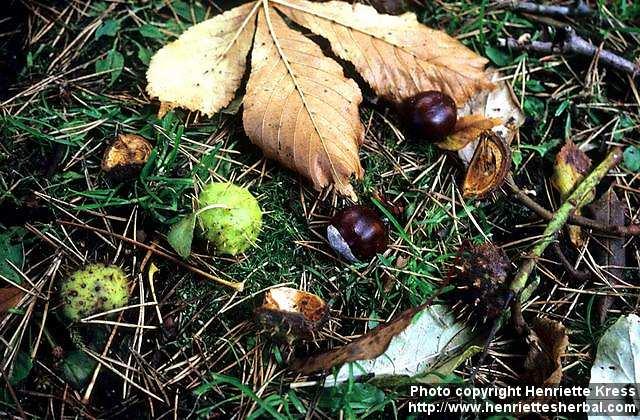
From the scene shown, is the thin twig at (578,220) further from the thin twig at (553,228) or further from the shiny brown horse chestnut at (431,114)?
the shiny brown horse chestnut at (431,114)

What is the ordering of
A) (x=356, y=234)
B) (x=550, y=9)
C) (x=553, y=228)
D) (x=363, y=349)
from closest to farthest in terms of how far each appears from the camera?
(x=363, y=349) → (x=356, y=234) → (x=553, y=228) → (x=550, y=9)

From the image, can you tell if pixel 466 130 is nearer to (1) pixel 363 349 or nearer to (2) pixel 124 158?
(1) pixel 363 349

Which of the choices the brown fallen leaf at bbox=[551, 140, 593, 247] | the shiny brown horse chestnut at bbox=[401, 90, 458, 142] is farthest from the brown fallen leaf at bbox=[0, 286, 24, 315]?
the brown fallen leaf at bbox=[551, 140, 593, 247]

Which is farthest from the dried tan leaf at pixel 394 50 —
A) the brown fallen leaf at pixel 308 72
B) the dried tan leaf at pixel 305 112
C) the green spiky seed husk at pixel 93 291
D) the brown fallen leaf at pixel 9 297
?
the brown fallen leaf at pixel 9 297

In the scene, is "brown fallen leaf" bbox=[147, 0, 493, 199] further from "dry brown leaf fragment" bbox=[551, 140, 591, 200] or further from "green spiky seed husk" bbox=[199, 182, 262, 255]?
"dry brown leaf fragment" bbox=[551, 140, 591, 200]

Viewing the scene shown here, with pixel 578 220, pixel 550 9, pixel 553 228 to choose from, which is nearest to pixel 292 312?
pixel 553 228

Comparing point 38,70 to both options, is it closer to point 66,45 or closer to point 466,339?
point 66,45
